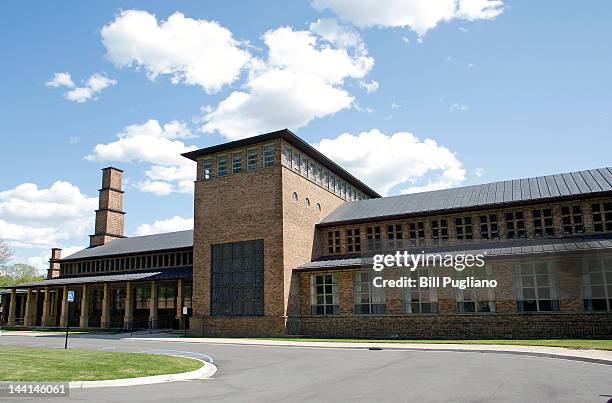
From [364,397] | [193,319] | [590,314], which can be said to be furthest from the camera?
[193,319]

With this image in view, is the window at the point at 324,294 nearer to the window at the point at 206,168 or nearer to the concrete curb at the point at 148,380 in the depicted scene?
the window at the point at 206,168

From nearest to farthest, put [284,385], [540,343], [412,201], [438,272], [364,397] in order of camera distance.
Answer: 1. [364,397]
2. [284,385]
3. [540,343]
4. [438,272]
5. [412,201]

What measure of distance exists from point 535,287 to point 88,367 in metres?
22.0

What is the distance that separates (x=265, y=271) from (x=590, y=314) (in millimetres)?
18103

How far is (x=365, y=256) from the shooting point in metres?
33.6

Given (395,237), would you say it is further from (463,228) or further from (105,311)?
(105,311)

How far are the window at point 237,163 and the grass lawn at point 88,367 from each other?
1917 centimetres

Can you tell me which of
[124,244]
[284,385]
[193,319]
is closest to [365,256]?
[193,319]

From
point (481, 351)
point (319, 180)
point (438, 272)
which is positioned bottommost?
point (481, 351)

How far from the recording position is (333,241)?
120 ft

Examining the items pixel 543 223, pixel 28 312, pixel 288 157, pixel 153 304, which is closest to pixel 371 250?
pixel 288 157

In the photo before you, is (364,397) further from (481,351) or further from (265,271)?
(265,271)

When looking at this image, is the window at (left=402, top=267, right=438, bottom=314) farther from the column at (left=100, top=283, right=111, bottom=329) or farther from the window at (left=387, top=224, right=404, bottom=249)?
the column at (left=100, top=283, right=111, bottom=329)

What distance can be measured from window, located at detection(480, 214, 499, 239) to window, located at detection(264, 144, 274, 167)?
1388 centimetres
